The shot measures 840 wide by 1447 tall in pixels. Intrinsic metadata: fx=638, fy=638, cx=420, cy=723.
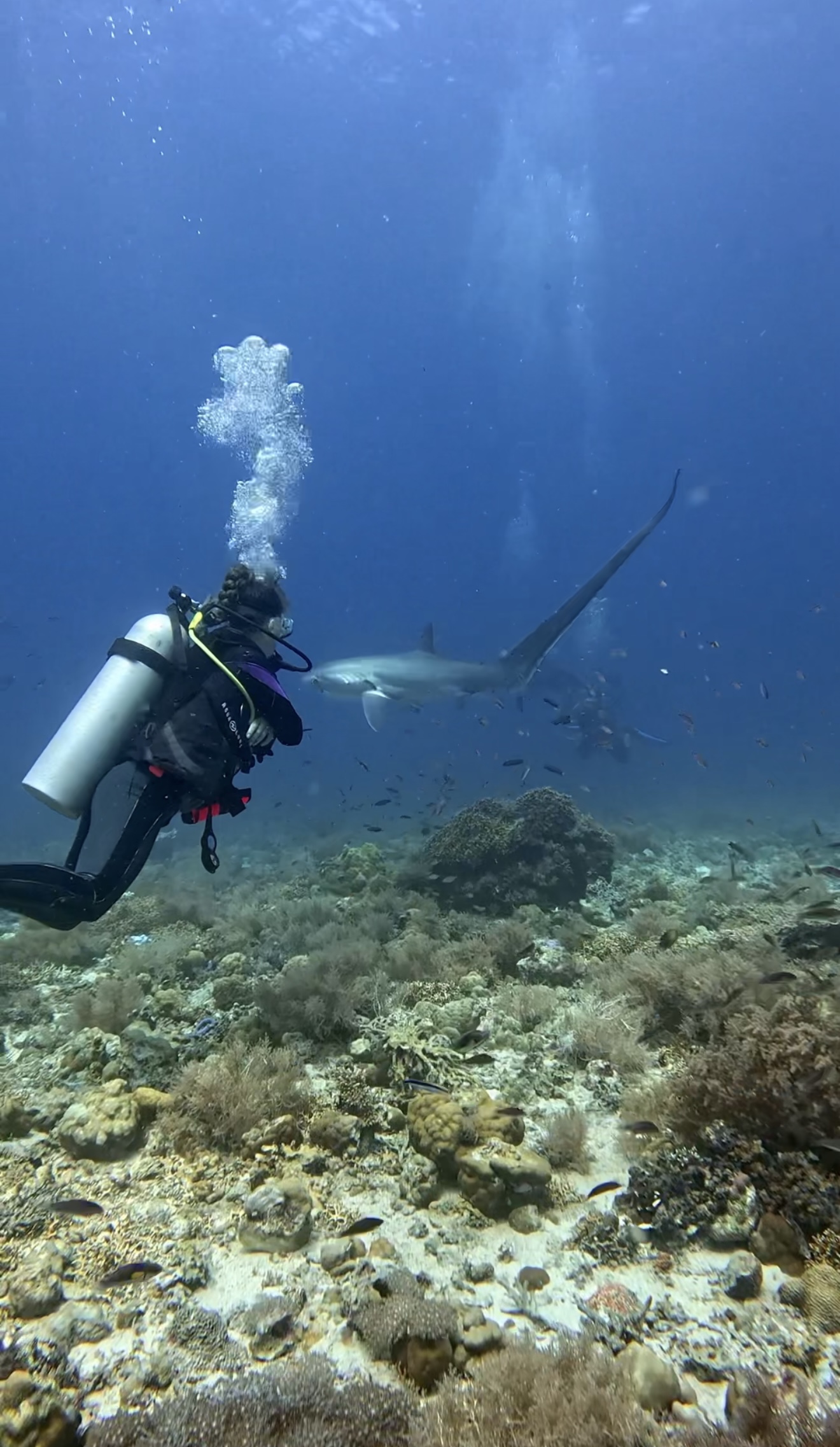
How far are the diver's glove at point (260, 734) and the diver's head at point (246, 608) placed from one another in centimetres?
62

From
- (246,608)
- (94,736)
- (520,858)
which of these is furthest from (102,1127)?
(520,858)

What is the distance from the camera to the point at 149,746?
16.6 feet

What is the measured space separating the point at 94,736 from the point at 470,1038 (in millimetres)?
3740

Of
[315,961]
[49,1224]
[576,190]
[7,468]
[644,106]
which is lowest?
[49,1224]

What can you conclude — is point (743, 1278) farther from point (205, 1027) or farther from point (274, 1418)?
point (205, 1027)

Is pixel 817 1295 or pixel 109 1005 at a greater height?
pixel 817 1295

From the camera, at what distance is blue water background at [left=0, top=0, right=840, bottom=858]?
50688mm

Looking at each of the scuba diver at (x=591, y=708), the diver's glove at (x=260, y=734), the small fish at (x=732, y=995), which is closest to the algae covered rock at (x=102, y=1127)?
the diver's glove at (x=260, y=734)

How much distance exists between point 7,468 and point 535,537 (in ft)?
407

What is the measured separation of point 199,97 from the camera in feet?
187

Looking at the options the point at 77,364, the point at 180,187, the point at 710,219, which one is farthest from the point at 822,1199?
the point at 77,364

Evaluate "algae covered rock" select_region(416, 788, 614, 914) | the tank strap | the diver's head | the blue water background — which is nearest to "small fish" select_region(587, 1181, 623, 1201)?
the diver's head

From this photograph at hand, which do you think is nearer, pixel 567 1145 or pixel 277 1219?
pixel 277 1219

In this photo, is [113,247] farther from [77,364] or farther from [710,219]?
[710,219]
